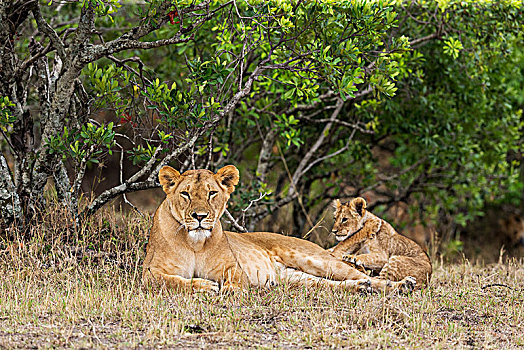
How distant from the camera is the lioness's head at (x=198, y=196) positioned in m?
5.60

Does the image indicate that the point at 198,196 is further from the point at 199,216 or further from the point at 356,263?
the point at 356,263

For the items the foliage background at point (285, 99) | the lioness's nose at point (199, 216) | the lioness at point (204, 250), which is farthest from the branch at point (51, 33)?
the lioness's nose at point (199, 216)

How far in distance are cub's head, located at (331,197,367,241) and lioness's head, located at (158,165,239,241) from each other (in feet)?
4.85

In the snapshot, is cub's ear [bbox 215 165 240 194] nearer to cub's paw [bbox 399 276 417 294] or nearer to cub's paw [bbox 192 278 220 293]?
cub's paw [bbox 192 278 220 293]

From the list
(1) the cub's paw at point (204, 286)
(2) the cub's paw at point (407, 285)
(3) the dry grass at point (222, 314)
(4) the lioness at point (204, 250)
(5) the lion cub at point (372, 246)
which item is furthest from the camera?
(5) the lion cub at point (372, 246)

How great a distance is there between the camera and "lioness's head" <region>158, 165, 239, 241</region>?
5.60 metres

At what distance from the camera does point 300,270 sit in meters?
6.50

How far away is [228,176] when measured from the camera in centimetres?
603

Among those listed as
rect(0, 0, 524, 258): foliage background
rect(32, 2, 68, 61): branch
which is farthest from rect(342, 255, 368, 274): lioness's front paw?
rect(32, 2, 68, 61): branch

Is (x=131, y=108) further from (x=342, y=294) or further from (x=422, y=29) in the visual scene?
(x=422, y=29)

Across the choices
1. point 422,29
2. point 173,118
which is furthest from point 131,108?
point 422,29

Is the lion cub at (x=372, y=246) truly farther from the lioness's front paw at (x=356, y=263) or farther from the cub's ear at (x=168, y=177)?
the cub's ear at (x=168, y=177)

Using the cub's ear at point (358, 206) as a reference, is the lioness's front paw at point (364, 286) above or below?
below

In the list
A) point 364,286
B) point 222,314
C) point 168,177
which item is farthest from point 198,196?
point 364,286
